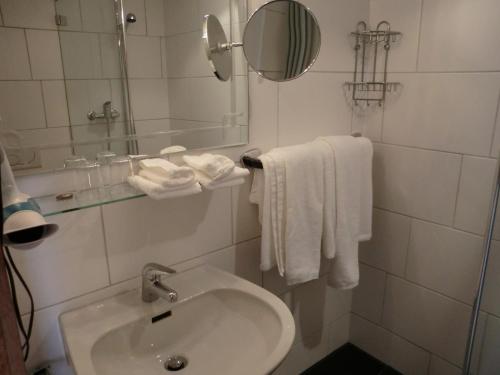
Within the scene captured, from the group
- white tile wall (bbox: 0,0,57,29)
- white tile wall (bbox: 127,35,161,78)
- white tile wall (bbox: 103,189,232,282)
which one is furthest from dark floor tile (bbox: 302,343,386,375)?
white tile wall (bbox: 0,0,57,29)

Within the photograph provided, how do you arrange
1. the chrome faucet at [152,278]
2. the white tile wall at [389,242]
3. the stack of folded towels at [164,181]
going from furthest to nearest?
the white tile wall at [389,242], the chrome faucet at [152,278], the stack of folded towels at [164,181]

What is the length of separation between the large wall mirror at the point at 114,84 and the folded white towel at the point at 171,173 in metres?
0.12

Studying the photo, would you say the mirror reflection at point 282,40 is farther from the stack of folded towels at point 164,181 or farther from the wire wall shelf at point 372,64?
the stack of folded towels at point 164,181

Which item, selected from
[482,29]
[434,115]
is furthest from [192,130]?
[482,29]

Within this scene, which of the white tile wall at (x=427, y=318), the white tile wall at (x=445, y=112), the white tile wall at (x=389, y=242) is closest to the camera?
the white tile wall at (x=445, y=112)

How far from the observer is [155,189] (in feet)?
3.16

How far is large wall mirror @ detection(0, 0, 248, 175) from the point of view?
2.99 feet

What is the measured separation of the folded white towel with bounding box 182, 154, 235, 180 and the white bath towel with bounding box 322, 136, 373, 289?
1.54ft

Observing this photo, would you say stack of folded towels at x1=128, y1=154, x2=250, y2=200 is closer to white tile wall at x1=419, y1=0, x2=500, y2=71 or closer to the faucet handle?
the faucet handle

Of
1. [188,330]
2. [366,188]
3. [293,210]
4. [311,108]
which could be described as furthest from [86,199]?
[366,188]

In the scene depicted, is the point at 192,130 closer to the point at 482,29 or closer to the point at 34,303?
the point at 34,303

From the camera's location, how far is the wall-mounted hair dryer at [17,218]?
23.8 inches

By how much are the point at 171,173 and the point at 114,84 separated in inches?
12.4

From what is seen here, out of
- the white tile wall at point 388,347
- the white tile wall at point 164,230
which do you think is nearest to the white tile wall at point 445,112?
the white tile wall at point 164,230
